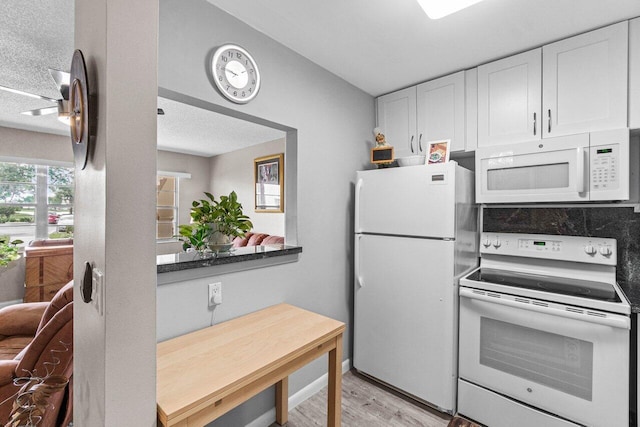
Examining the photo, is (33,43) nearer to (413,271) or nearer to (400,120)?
(400,120)

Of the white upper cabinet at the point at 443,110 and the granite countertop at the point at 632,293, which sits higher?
the white upper cabinet at the point at 443,110

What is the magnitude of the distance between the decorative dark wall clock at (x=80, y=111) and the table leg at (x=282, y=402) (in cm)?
161

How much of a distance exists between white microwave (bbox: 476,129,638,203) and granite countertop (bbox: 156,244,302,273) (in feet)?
5.04

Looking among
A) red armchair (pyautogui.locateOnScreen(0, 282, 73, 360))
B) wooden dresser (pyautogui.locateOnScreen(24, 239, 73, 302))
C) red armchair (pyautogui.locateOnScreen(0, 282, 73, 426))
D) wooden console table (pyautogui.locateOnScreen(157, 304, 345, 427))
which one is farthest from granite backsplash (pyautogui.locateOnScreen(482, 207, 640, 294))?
wooden dresser (pyautogui.locateOnScreen(24, 239, 73, 302))

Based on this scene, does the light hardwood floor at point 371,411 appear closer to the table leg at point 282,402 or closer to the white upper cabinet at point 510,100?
the table leg at point 282,402

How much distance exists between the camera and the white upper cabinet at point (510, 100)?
1939 millimetres

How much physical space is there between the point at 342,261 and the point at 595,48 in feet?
7.03

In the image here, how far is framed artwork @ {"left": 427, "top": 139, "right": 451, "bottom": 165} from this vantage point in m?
2.12

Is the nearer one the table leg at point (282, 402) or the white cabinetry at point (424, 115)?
the table leg at point (282, 402)

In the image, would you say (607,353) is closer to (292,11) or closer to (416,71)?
(416,71)

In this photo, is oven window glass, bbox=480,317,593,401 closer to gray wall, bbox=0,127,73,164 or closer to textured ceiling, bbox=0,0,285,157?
textured ceiling, bbox=0,0,285,157

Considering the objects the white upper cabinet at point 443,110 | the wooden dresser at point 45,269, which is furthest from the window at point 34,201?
the white upper cabinet at point 443,110

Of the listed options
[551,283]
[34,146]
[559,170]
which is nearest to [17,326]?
[34,146]

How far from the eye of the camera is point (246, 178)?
5246 millimetres
